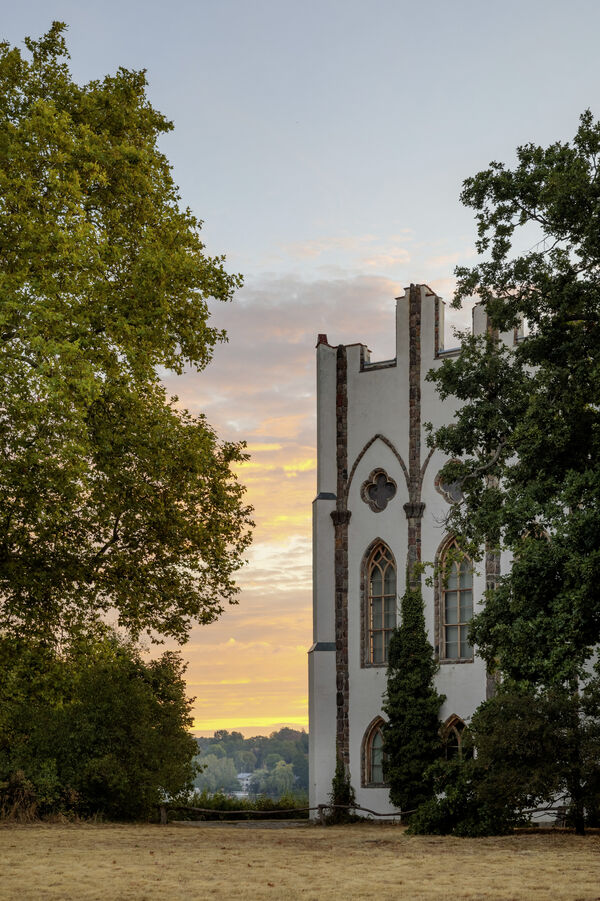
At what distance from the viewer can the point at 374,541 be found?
3481 cm

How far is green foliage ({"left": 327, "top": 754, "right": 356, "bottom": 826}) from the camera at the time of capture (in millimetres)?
32625

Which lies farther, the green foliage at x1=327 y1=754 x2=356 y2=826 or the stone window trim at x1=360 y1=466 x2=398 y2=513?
the stone window trim at x1=360 y1=466 x2=398 y2=513

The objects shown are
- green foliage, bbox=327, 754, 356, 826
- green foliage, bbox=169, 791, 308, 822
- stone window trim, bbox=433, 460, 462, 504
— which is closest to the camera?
green foliage, bbox=327, 754, 356, 826

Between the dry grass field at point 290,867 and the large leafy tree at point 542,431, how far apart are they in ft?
8.30

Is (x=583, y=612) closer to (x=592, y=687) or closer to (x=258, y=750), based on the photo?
(x=592, y=687)

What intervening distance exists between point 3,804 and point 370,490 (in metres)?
14.7

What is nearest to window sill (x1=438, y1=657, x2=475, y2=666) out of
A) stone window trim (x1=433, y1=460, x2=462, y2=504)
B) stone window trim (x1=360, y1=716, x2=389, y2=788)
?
stone window trim (x1=360, y1=716, x2=389, y2=788)

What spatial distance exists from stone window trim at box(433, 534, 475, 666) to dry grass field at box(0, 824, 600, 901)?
9660 mm

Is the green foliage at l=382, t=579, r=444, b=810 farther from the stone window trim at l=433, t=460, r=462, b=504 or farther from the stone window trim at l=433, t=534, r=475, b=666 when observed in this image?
the stone window trim at l=433, t=460, r=462, b=504

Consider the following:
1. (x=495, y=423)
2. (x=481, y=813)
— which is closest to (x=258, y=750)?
(x=481, y=813)

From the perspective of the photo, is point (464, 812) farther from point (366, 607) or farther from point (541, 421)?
point (366, 607)

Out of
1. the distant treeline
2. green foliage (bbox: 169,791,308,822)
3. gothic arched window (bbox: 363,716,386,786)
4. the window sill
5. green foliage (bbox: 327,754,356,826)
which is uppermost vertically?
the window sill

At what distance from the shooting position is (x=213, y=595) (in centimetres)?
1972

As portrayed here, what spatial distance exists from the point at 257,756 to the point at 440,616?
4476 cm
